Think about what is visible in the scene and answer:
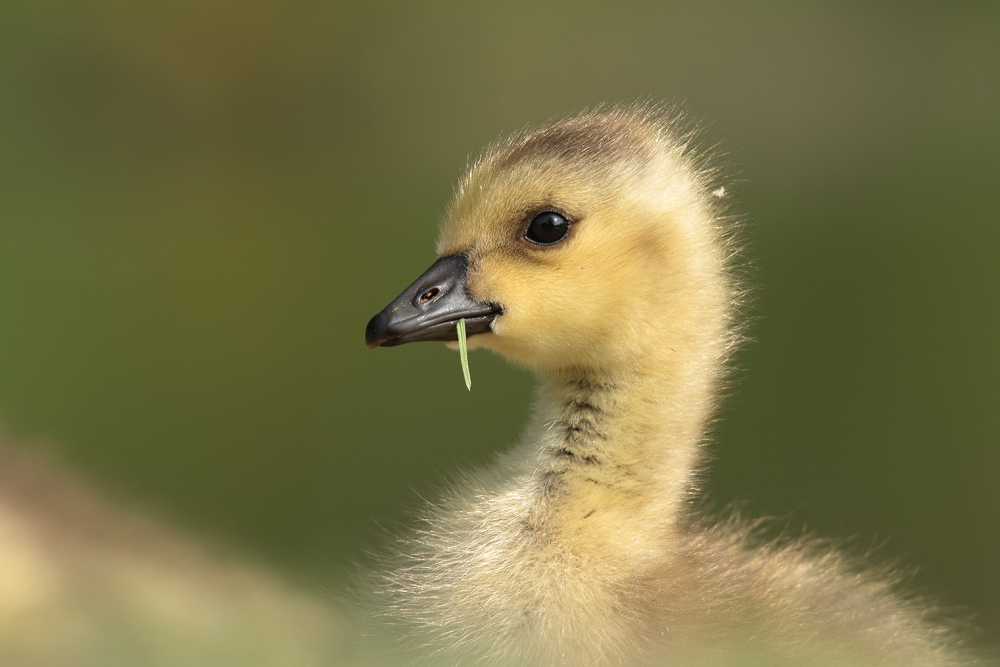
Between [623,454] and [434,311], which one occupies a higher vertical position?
[434,311]

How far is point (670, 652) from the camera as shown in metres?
0.60

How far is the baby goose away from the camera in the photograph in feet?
2.11

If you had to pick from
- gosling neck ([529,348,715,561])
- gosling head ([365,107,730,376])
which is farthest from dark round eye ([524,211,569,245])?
gosling neck ([529,348,715,561])

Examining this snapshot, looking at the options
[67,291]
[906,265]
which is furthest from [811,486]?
[67,291]

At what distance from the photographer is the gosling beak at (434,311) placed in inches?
27.0

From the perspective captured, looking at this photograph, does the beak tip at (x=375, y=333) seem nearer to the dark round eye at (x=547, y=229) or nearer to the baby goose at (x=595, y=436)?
the baby goose at (x=595, y=436)

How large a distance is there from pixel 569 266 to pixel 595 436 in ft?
0.46

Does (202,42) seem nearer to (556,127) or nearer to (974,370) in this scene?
(556,127)

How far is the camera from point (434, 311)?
704mm

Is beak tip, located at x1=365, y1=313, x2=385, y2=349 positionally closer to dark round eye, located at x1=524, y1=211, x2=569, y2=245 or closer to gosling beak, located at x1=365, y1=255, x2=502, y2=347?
gosling beak, located at x1=365, y1=255, x2=502, y2=347

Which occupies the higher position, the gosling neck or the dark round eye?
the dark round eye

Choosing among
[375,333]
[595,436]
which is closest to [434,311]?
[375,333]

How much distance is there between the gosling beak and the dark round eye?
61 millimetres

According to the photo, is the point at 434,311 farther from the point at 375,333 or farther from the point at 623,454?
the point at 623,454
